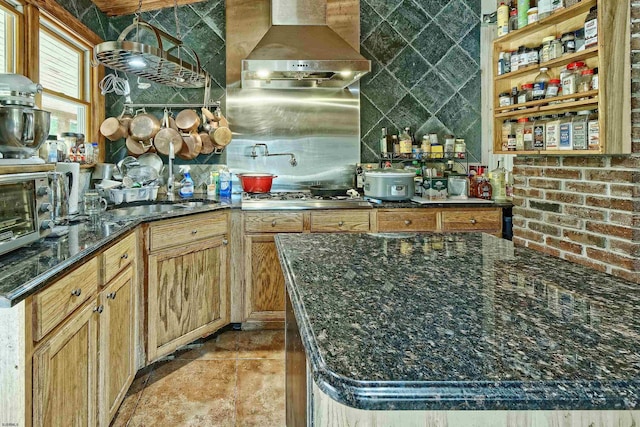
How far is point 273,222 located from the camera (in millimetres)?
3262

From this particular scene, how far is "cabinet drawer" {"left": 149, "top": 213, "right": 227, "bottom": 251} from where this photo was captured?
264 cm

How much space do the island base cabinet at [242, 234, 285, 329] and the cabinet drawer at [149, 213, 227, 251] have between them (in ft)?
0.80

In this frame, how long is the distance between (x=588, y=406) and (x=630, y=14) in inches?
79.1

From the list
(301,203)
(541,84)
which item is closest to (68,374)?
(301,203)

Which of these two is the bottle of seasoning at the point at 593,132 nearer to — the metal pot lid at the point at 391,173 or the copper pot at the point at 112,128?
the metal pot lid at the point at 391,173

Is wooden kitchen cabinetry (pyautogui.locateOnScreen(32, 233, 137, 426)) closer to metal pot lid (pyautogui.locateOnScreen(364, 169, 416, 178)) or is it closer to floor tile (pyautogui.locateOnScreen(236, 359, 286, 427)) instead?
floor tile (pyautogui.locateOnScreen(236, 359, 286, 427))

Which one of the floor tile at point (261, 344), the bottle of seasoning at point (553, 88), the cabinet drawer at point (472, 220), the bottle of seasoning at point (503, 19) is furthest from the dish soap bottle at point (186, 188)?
the bottle of seasoning at point (553, 88)

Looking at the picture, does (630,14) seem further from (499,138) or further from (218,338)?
(218,338)

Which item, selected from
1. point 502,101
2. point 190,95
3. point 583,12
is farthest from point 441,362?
point 190,95

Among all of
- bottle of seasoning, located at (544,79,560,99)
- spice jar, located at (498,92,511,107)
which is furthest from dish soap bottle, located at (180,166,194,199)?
bottle of seasoning, located at (544,79,560,99)

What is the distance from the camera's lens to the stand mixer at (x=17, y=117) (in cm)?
162

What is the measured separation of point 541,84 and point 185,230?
6.64 ft

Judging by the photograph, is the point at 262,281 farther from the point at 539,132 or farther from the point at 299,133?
the point at 539,132

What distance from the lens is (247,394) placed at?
2.45 metres
